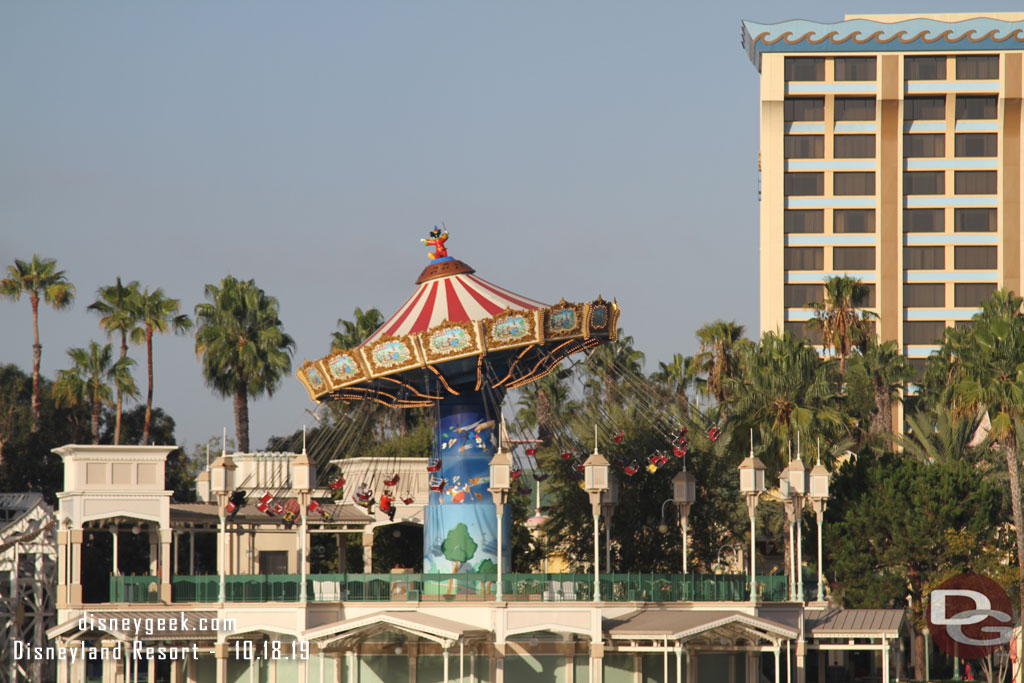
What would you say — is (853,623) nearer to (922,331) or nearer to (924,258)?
(922,331)

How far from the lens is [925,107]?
115500mm

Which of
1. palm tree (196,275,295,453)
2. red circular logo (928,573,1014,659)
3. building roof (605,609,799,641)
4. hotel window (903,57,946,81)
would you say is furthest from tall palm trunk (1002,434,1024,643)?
hotel window (903,57,946,81)

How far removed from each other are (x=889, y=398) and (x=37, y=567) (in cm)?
4206

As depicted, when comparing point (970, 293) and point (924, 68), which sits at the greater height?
point (924, 68)

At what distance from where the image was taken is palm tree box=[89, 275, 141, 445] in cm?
7562

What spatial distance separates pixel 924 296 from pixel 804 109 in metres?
16.0

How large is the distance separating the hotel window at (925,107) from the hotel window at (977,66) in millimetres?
2235

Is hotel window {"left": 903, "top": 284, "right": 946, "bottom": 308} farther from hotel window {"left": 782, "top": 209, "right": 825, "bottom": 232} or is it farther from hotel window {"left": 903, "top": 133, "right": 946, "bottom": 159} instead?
hotel window {"left": 903, "top": 133, "right": 946, "bottom": 159}

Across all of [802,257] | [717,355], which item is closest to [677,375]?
[717,355]

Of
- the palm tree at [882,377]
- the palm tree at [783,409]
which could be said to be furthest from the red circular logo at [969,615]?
the palm tree at [882,377]


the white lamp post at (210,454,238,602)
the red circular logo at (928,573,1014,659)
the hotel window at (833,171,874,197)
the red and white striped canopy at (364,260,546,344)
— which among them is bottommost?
the red circular logo at (928,573,1014,659)

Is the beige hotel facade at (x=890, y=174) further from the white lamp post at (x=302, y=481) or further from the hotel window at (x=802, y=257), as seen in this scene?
the white lamp post at (x=302, y=481)

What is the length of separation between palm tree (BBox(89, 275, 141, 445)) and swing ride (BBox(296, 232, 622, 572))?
27.5 metres

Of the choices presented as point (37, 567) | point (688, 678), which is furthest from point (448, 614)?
point (37, 567)
